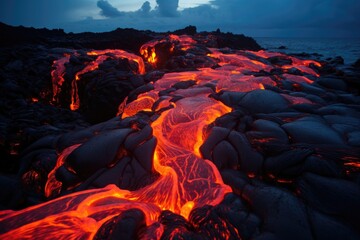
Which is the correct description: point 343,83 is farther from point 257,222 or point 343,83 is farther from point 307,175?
point 257,222

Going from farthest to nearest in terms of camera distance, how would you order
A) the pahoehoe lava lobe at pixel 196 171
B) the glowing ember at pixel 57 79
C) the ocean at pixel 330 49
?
the ocean at pixel 330 49, the glowing ember at pixel 57 79, the pahoehoe lava lobe at pixel 196 171

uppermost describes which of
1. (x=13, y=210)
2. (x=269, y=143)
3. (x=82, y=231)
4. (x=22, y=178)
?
(x=269, y=143)

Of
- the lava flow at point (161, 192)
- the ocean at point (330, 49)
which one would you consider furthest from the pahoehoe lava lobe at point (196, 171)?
the ocean at point (330, 49)

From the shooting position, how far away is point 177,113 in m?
5.32

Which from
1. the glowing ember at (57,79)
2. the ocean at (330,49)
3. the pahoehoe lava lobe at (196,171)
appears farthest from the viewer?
the ocean at (330,49)

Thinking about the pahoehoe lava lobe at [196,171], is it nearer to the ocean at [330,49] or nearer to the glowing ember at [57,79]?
the glowing ember at [57,79]

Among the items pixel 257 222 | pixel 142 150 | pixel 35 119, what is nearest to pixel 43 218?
pixel 142 150

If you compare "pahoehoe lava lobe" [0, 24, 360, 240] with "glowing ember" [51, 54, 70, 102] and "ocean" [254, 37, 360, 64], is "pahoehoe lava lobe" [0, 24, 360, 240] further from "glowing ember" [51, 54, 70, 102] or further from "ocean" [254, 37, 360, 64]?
"ocean" [254, 37, 360, 64]

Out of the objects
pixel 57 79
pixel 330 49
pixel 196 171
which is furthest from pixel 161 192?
pixel 330 49

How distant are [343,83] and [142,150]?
27.5 feet

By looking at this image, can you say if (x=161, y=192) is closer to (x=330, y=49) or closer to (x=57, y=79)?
Result: (x=57, y=79)

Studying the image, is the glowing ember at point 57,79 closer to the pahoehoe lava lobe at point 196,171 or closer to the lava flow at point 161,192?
the pahoehoe lava lobe at point 196,171

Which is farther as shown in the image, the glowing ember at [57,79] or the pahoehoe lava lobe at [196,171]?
the glowing ember at [57,79]

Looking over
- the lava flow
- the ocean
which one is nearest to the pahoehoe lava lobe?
the lava flow
